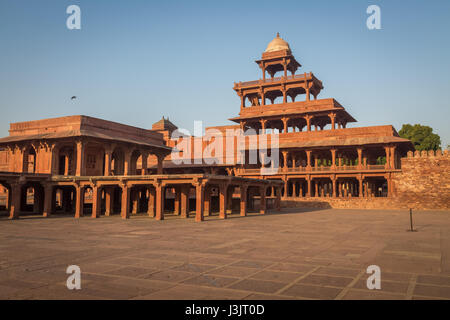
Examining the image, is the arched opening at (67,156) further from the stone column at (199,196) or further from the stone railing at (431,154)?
the stone railing at (431,154)

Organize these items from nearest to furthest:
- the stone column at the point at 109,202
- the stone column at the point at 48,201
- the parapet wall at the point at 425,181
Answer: the stone column at the point at 48,201
the stone column at the point at 109,202
the parapet wall at the point at 425,181

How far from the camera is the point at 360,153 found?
39.9 metres

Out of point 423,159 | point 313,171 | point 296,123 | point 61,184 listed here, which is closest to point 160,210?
point 61,184

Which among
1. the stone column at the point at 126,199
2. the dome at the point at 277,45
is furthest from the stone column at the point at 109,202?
the dome at the point at 277,45

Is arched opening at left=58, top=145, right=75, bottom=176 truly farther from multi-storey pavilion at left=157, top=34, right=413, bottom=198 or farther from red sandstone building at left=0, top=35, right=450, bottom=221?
multi-storey pavilion at left=157, top=34, right=413, bottom=198

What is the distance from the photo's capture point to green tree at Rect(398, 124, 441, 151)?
186ft

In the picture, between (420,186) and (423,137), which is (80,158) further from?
(423,137)

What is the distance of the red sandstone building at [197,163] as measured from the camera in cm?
2542

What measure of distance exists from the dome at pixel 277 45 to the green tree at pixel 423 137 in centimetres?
2373

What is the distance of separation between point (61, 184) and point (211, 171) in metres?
24.6

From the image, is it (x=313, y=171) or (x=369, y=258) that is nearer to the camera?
(x=369, y=258)

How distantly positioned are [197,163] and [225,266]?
41.7 meters
